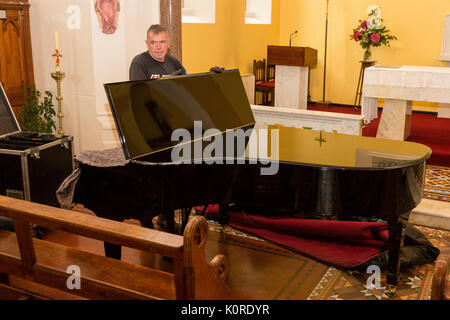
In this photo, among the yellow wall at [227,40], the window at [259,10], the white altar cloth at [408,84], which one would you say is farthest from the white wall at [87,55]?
the window at [259,10]

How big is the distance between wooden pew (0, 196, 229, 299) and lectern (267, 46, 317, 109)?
6.33 m

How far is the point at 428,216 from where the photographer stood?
14.7 feet

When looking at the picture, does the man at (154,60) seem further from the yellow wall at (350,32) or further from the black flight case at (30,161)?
the yellow wall at (350,32)

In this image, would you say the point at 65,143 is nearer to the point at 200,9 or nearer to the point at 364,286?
the point at 364,286

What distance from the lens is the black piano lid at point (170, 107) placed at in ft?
10.3

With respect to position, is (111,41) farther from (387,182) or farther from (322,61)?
(322,61)

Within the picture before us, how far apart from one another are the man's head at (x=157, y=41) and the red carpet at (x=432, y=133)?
132 inches

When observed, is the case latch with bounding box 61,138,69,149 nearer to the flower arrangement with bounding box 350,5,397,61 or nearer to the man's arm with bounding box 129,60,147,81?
the man's arm with bounding box 129,60,147,81

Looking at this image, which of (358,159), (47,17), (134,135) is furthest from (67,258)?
(47,17)

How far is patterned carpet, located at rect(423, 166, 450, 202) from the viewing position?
495cm

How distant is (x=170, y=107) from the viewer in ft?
11.3

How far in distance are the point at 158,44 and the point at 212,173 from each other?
5.33 ft

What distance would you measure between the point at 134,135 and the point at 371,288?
5.95 ft

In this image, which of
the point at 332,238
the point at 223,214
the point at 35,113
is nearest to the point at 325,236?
the point at 332,238
